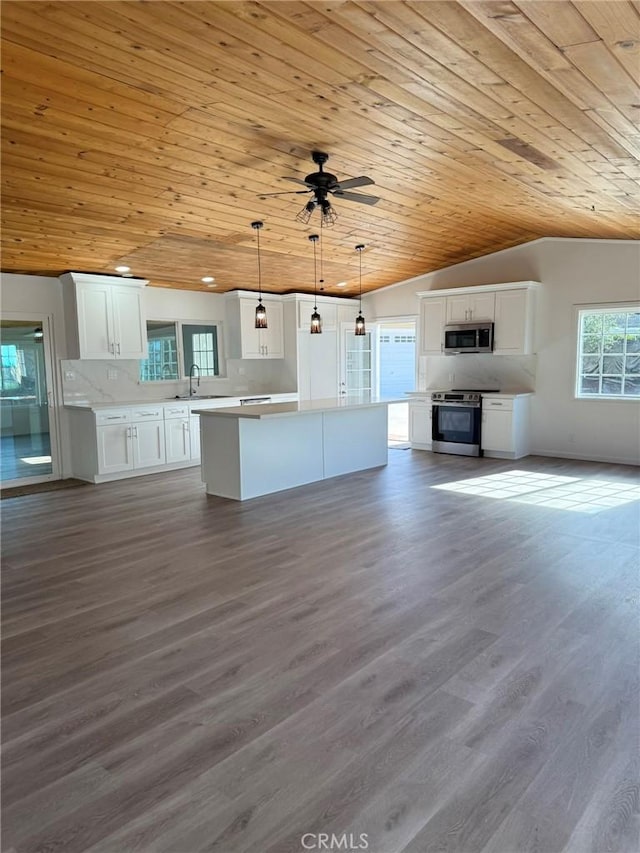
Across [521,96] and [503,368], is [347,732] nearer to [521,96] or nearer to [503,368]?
[521,96]

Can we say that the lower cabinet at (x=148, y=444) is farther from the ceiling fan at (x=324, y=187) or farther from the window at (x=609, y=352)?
the window at (x=609, y=352)

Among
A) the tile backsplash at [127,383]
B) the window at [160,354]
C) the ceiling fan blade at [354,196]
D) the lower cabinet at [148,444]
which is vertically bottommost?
the lower cabinet at [148,444]

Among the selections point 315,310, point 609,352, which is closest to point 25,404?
point 315,310

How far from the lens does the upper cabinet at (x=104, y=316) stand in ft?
21.3

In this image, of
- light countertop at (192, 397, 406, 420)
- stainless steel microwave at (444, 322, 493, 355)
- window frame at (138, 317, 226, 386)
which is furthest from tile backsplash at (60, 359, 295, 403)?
stainless steel microwave at (444, 322, 493, 355)

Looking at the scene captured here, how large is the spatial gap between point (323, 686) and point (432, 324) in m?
6.60

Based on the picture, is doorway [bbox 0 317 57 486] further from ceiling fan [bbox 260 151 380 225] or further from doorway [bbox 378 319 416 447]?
doorway [bbox 378 319 416 447]

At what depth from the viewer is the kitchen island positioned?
555cm

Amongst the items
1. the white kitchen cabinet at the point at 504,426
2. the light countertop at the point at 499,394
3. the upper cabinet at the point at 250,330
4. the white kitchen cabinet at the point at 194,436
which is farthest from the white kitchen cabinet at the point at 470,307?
the white kitchen cabinet at the point at 194,436

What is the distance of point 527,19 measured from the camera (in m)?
2.39

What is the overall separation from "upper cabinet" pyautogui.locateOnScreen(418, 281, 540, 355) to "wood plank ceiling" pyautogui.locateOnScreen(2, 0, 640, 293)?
1238 mm

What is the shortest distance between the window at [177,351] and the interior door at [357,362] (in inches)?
86.2

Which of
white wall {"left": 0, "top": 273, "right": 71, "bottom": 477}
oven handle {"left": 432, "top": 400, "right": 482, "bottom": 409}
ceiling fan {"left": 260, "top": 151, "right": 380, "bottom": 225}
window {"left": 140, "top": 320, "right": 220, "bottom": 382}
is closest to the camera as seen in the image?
ceiling fan {"left": 260, "top": 151, "right": 380, "bottom": 225}

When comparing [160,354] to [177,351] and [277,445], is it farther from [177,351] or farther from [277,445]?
[277,445]
